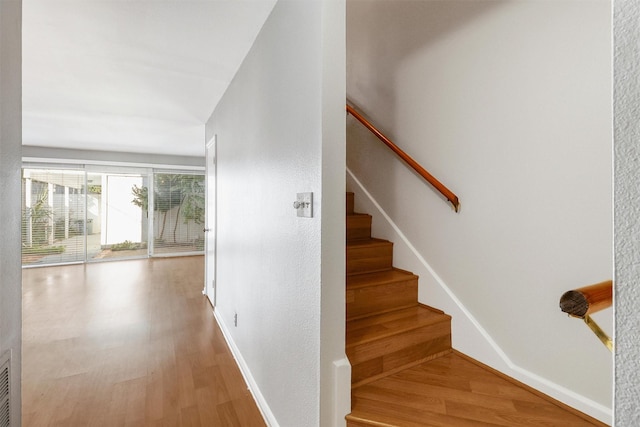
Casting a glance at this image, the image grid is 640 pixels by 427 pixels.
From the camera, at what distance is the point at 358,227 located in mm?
2418

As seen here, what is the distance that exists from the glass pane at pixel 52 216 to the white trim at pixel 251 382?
5.34 meters

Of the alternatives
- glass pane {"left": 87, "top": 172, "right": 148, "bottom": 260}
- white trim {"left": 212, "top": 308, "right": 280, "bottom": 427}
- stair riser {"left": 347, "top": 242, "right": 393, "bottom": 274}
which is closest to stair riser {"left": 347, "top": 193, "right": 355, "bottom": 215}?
stair riser {"left": 347, "top": 242, "right": 393, "bottom": 274}

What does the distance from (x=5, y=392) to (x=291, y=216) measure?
47.9 inches

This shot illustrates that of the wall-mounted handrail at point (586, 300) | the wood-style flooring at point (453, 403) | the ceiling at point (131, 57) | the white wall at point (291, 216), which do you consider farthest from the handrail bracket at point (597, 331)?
the ceiling at point (131, 57)

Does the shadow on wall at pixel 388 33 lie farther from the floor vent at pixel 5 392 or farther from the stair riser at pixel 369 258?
the floor vent at pixel 5 392

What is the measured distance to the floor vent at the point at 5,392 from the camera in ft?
3.23

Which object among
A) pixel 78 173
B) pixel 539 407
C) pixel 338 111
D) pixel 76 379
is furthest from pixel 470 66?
pixel 78 173

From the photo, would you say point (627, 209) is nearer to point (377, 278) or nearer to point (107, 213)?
point (377, 278)

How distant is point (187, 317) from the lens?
11.0 ft

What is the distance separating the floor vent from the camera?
38.8 inches

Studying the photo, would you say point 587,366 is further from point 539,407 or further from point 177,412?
point 177,412

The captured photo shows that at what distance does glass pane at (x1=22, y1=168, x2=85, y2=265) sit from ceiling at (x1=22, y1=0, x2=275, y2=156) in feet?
7.35

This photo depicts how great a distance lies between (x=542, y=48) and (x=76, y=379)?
3619 millimetres

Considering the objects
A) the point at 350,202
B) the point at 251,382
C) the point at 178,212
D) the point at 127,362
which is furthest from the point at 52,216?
the point at 350,202
